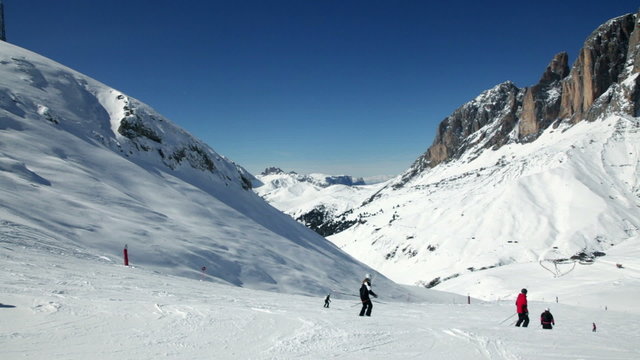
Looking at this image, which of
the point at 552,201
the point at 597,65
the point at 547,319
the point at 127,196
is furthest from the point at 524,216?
the point at 597,65

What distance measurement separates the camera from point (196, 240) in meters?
24.8

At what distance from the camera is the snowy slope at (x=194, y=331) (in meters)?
6.94

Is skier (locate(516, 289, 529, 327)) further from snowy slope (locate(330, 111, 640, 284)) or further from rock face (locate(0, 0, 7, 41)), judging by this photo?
snowy slope (locate(330, 111, 640, 284))

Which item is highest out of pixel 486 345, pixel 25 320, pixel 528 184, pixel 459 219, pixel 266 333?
pixel 528 184

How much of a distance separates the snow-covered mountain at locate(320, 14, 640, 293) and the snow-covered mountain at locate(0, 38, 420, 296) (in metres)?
45.1

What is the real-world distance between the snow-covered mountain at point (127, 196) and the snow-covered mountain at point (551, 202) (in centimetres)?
4507

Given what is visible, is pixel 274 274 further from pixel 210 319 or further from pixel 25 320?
pixel 25 320

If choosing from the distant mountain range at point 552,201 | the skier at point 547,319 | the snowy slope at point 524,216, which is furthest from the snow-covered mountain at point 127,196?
the snowy slope at point 524,216

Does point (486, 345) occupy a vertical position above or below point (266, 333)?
above

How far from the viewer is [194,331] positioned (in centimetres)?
832

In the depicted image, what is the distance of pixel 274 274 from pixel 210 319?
603 inches

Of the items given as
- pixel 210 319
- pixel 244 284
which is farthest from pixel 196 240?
pixel 210 319

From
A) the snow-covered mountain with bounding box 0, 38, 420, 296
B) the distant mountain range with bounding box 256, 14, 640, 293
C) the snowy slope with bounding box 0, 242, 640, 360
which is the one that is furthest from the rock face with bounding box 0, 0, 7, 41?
the distant mountain range with bounding box 256, 14, 640, 293

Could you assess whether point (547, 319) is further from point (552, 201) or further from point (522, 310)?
point (552, 201)
